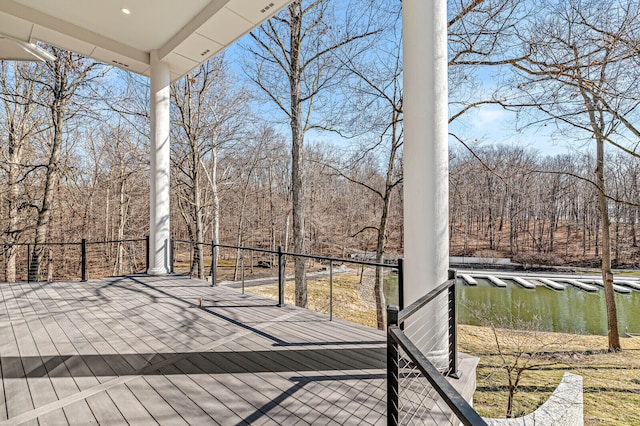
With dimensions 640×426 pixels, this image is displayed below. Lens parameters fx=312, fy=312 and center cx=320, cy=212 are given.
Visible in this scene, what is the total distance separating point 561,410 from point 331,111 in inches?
322

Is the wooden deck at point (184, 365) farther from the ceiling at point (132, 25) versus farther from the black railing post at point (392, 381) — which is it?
the ceiling at point (132, 25)

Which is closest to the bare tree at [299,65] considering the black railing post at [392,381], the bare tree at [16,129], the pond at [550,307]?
the black railing post at [392,381]

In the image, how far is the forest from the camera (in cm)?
604

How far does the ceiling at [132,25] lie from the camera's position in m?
4.25

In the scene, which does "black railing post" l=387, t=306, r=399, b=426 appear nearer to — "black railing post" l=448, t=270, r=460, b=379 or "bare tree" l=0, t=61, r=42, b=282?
"black railing post" l=448, t=270, r=460, b=379

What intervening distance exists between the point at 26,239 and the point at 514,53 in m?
15.5

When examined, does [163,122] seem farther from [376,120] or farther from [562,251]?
[562,251]

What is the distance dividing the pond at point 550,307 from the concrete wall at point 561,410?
13.8 ft

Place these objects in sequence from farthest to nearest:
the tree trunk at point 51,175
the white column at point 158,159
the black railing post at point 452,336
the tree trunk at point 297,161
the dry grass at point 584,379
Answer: the tree trunk at point 51,175
the tree trunk at point 297,161
the white column at point 158,159
the dry grass at point 584,379
the black railing post at point 452,336

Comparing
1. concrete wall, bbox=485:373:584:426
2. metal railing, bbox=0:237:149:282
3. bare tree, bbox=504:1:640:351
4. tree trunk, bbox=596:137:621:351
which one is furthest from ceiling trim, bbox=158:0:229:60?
tree trunk, bbox=596:137:621:351

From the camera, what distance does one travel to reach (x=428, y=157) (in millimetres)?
2441

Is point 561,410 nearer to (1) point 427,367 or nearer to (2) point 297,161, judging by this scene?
(1) point 427,367

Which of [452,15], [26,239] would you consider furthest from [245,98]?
[26,239]

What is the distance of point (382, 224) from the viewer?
28.7ft
